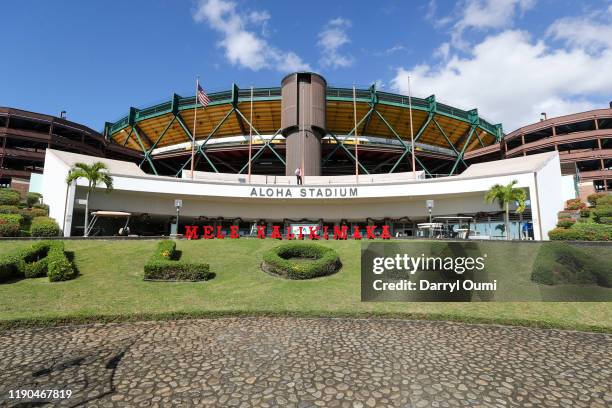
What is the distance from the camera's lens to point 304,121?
137 feet

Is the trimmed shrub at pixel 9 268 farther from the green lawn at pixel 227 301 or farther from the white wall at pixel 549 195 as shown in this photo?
the white wall at pixel 549 195

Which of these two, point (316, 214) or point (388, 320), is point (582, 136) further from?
point (388, 320)

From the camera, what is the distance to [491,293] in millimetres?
14055

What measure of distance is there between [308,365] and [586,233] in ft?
75.4

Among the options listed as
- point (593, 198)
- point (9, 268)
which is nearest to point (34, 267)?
point (9, 268)

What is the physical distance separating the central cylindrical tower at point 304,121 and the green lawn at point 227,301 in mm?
24823

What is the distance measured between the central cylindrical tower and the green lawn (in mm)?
24823

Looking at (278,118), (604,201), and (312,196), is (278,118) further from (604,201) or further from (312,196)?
(604,201)

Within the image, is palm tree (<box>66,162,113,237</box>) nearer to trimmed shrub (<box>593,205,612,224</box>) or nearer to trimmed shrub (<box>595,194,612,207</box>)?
trimmed shrub (<box>593,205,612,224</box>)

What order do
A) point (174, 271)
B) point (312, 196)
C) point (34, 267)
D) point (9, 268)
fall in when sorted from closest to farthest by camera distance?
1. point (9, 268)
2. point (34, 267)
3. point (174, 271)
4. point (312, 196)

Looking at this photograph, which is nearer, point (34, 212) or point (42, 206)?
point (34, 212)

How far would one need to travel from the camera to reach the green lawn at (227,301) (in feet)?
37.7

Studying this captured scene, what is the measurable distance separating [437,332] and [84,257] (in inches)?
750
